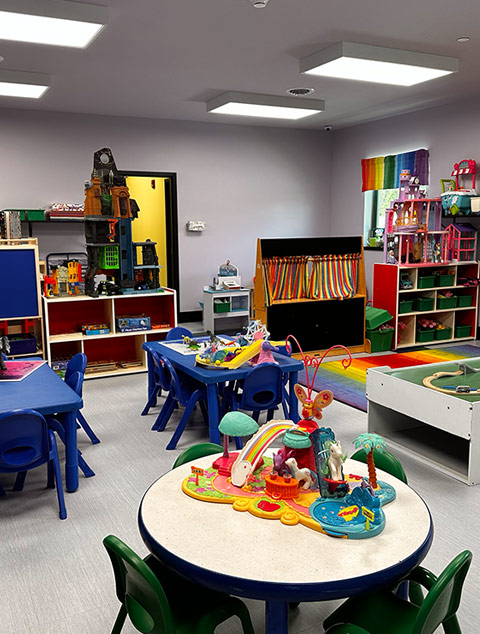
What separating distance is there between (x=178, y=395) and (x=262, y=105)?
411 centimetres

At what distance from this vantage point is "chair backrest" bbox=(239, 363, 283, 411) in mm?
4145

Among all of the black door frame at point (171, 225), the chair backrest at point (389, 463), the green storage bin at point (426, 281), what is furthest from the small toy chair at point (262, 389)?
the black door frame at point (171, 225)

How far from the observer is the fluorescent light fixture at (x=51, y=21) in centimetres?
381

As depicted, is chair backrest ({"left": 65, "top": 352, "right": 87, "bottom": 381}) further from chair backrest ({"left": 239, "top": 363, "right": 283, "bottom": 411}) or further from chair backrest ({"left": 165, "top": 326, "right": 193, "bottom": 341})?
chair backrest ({"left": 165, "top": 326, "right": 193, "bottom": 341})

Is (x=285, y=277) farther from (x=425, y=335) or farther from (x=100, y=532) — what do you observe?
(x=100, y=532)

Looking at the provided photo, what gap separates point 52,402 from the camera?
11.3ft

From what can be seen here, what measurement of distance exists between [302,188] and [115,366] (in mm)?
5072

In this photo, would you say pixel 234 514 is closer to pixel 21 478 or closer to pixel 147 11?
pixel 21 478

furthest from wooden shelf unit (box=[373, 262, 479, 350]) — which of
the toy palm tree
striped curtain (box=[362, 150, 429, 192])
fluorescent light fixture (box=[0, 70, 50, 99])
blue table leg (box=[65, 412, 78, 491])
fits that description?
the toy palm tree

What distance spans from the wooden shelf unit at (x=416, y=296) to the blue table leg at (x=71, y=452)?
509cm

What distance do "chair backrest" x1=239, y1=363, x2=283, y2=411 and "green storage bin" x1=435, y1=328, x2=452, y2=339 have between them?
4354mm

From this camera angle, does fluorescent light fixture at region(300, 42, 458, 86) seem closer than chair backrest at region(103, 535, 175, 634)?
No

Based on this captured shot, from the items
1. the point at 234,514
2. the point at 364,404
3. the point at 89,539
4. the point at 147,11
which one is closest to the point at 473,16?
the point at 147,11

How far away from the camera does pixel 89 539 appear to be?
307 cm
